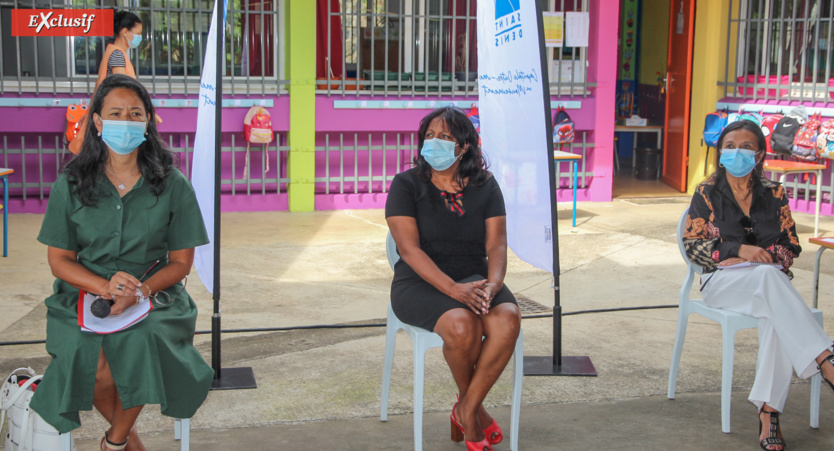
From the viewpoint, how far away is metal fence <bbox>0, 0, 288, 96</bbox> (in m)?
7.56

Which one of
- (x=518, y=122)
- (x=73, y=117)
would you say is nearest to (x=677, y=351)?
(x=518, y=122)

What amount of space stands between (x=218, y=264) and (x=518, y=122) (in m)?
1.43

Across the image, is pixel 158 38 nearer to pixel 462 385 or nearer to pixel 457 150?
pixel 457 150

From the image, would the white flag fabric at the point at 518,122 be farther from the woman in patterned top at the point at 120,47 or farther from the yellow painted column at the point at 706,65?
the yellow painted column at the point at 706,65

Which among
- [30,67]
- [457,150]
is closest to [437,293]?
[457,150]

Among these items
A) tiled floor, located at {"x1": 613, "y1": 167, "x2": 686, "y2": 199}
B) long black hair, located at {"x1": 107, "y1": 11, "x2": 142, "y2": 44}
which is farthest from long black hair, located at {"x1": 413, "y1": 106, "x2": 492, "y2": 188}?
tiled floor, located at {"x1": 613, "y1": 167, "x2": 686, "y2": 199}

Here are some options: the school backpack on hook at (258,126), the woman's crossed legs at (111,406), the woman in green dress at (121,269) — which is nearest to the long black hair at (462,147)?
the woman in green dress at (121,269)

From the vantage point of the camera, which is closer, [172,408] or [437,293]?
[172,408]

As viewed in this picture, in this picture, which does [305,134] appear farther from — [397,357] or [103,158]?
[103,158]

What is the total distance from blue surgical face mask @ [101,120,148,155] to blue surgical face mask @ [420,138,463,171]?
1032mm

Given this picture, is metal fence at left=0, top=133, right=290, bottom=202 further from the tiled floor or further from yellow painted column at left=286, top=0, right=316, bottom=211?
the tiled floor

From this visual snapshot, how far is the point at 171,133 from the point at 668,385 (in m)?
5.42

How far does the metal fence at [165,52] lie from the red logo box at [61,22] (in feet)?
9.41

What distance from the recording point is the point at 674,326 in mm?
4785
